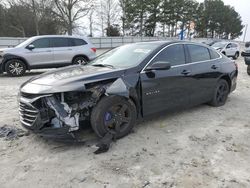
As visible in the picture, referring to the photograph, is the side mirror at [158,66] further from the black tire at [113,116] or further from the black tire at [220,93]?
the black tire at [220,93]

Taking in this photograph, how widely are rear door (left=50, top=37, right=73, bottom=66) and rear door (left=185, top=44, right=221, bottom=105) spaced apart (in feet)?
23.5

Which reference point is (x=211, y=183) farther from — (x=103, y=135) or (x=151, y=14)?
(x=151, y=14)

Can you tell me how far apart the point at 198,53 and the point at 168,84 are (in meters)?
1.34

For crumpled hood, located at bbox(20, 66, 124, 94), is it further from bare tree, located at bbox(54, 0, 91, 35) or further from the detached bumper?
bare tree, located at bbox(54, 0, 91, 35)

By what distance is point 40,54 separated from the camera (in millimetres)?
11125

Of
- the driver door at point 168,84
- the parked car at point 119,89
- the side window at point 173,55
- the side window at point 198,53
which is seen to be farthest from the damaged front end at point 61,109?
the side window at point 198,53

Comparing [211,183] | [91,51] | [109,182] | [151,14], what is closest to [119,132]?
[109,182]

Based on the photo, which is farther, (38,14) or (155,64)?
(38,14)

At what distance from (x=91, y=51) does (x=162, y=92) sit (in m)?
8.05

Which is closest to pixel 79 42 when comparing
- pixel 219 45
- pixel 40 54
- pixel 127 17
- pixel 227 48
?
pixel 40 54

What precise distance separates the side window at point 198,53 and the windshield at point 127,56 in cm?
92

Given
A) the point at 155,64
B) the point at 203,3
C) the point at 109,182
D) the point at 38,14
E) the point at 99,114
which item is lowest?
the point at 109,182

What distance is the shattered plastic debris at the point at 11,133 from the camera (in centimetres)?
451

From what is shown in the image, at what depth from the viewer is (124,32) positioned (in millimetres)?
51844
